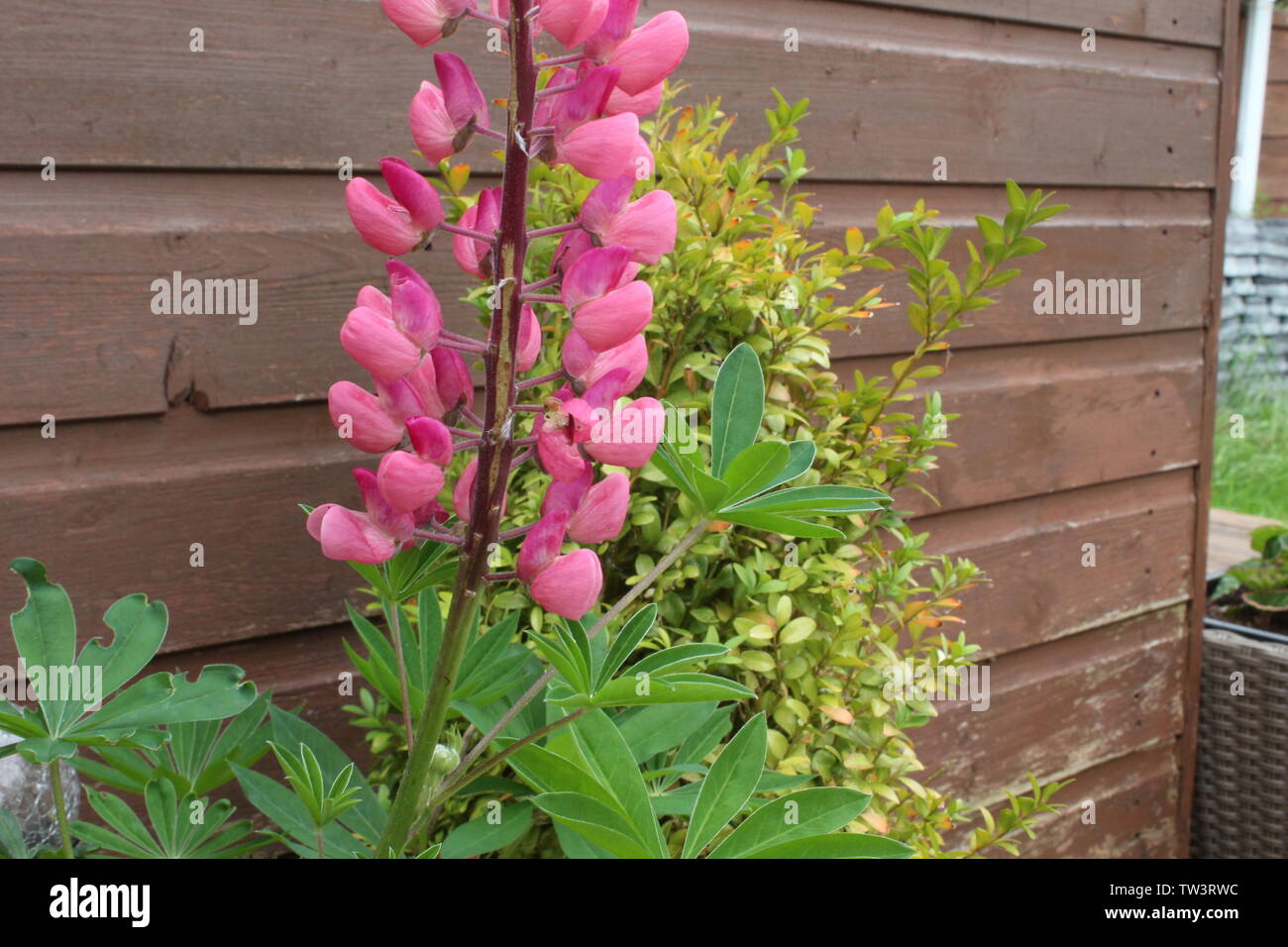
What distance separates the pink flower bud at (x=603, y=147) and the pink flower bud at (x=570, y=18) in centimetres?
6

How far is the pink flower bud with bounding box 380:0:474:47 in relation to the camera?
710 mm

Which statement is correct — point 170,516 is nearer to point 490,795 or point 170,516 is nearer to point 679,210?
point 490,795

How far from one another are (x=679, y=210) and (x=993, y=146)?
119cm

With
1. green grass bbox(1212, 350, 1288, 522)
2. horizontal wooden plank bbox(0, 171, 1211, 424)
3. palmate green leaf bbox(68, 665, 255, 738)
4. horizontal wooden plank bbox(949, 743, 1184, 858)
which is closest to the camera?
palmate green leaf bbox(68, 665, 255, 738)

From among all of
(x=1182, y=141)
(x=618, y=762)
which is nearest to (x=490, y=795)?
(x=618, y=762)

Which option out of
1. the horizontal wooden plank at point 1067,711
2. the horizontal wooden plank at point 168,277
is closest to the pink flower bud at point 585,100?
the horizontal wooden plank at point 168,277

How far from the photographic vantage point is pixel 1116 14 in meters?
2.36

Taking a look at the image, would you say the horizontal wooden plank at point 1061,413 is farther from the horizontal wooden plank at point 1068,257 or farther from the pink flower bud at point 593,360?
the pink flower bud at point 593,360

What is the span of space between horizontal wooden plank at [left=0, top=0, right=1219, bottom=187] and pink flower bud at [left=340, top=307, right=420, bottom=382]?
31.6 inches

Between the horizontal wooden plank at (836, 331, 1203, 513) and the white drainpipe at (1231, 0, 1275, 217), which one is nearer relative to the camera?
the horizontal wooden plank at (836, 331, 1203, 513)

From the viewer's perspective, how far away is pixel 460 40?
5.08 ft

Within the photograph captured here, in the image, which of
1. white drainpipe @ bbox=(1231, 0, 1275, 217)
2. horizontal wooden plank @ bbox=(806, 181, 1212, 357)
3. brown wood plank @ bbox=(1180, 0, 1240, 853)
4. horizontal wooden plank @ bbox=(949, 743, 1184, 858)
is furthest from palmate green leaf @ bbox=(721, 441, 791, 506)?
white drainpipe @ bbox=(1231, 0, 1275, 217)

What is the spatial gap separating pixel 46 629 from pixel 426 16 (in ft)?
1.82

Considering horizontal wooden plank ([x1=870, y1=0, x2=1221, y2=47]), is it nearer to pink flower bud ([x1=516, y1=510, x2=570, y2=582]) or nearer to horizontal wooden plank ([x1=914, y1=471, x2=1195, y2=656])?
horizontal wooden plank ([x1=914, y1=471, x2=1195, y2=656])
